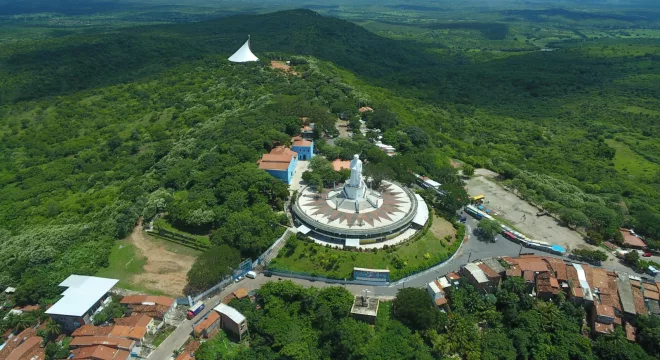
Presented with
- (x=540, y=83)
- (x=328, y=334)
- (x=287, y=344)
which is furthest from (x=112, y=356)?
(x=540, y=83)

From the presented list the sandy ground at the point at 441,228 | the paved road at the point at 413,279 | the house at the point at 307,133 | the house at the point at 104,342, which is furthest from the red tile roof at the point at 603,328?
the house at the point at 307,133

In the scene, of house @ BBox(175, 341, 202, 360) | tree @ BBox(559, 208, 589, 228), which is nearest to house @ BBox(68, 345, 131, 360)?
house @ BBox(175, 341, 202, 360)

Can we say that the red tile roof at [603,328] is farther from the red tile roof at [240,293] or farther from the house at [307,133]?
the house at [307,133]

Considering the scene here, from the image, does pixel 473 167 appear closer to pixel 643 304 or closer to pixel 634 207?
pixel 634 207

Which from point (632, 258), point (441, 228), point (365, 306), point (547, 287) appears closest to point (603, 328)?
point (547, 287)

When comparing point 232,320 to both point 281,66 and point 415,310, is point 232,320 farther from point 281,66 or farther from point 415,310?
point 281,66

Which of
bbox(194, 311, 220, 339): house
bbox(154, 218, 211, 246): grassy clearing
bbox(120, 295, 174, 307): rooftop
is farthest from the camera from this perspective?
bbox(154, 218, 211, 246): grassy clearing

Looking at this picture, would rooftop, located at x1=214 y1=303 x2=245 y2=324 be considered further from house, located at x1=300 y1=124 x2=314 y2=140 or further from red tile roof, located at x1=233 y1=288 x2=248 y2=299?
house, located at x1=300 y1=124 x2=314 y2=140
